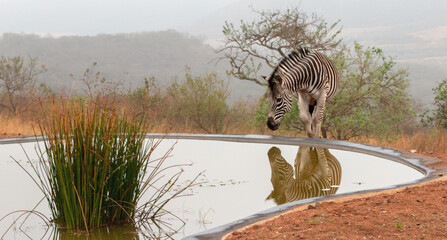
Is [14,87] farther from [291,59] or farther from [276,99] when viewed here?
[276,99]

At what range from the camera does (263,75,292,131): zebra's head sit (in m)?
7.73

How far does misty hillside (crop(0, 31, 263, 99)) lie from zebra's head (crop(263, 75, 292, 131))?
34.1 metres

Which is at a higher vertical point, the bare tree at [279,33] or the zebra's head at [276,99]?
the bare tree at [279,33]

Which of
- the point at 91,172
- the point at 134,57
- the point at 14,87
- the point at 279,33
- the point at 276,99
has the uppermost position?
the point at 134,57

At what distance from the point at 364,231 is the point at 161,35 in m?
54.9

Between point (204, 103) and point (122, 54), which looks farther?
point (122, 54)

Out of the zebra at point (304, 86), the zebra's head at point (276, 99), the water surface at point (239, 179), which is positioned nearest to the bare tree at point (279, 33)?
the zebra at point (304, 86)

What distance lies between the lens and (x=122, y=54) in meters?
51.9

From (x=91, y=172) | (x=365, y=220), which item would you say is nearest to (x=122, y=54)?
(x=91, y=172)

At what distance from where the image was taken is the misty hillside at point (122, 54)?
149 ft

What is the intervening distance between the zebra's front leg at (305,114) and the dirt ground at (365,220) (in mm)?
3994

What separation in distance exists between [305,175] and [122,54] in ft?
156

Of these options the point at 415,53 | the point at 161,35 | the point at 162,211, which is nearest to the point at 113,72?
the point at 161,35

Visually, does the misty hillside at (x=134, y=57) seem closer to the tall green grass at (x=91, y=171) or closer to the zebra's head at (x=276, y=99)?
the zebra's head at (x=276, y=99)
